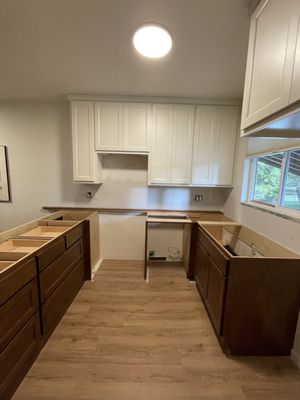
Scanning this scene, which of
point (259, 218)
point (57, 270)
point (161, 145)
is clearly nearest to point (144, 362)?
point (57, 270)

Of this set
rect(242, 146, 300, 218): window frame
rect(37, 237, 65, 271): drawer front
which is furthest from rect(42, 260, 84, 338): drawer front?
rect(242, 146, 300, 218): window frame

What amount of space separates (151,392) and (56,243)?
1.41m

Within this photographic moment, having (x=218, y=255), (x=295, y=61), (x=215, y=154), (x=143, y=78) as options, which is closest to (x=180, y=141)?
(x=215, y=154)

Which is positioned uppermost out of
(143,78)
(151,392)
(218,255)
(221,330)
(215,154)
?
(143,78)

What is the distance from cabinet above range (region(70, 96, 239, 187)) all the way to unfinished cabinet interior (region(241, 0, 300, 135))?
1.44 metres

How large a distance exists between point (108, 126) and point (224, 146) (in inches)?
66.7

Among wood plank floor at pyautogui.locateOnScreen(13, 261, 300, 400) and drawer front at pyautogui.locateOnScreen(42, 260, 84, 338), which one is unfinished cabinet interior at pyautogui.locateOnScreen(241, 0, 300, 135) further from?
drawer front at pyautogui.locateOnScreen(42, 260, 84, 338)

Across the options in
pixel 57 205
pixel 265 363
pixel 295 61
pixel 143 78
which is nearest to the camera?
pixel 295 61

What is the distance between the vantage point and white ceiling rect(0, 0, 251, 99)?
1.33 meters

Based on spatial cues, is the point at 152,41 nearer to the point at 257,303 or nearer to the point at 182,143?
the point at 182,143

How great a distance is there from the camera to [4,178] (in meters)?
3.13

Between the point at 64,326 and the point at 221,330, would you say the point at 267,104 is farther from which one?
the point at 64,326

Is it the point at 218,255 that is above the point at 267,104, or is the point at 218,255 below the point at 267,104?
below

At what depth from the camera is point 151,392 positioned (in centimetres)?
135
